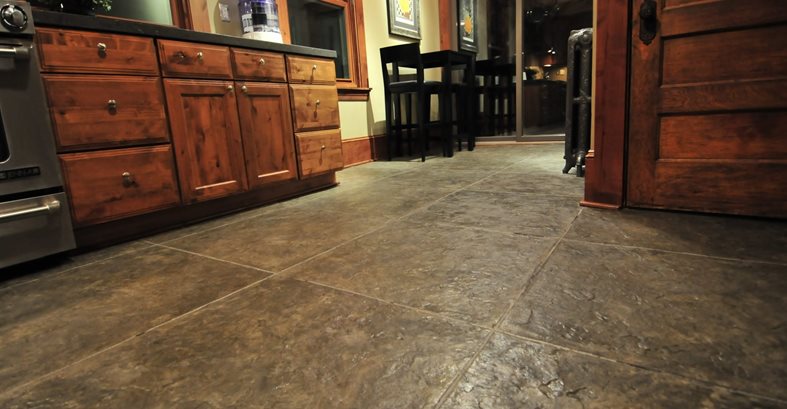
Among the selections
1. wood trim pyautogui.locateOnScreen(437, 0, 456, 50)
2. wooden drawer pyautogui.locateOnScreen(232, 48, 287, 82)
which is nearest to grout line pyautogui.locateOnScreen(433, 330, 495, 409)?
wooden drawer pyautogui.locateOnScreen(232, 48, 287, 82)

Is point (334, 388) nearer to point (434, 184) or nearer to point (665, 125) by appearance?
point (665, 125)

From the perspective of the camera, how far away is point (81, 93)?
1.45 m

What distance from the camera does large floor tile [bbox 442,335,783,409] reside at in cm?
62

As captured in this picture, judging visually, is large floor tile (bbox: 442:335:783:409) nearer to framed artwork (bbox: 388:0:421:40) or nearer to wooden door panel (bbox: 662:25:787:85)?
wooden door panel (bbox: 662:25:787:85)

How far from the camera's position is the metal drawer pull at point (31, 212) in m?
1.27

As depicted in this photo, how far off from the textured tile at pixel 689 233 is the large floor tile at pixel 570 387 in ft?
2.30

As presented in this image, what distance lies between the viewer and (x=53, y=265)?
142 cm

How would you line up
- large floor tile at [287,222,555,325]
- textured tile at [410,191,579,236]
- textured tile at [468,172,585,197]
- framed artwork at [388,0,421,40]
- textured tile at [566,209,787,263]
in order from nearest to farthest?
large floor tile at [287,222,555,325]
textured tile at [566,209,787,263]
textured tile at [410,191,579,236]
textured tile at [468,172,585,197]
framed artwork at [388,0,421,40]

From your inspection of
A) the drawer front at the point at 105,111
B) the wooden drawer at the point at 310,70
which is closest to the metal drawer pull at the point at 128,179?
the drawer front at the point at 105,111

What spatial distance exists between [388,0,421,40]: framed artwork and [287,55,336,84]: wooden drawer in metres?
1.94

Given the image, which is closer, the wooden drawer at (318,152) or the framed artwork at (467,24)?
the wooden drawer at (318,152)

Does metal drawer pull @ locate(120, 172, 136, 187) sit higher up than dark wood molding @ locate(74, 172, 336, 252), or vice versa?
metal drawer pull @ locate(120, 172, 136, 187)

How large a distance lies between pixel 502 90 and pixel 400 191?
3.20 meters

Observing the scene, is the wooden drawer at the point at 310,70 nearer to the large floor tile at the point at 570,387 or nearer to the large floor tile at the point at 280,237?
the large floor tile at the point at 280,237
